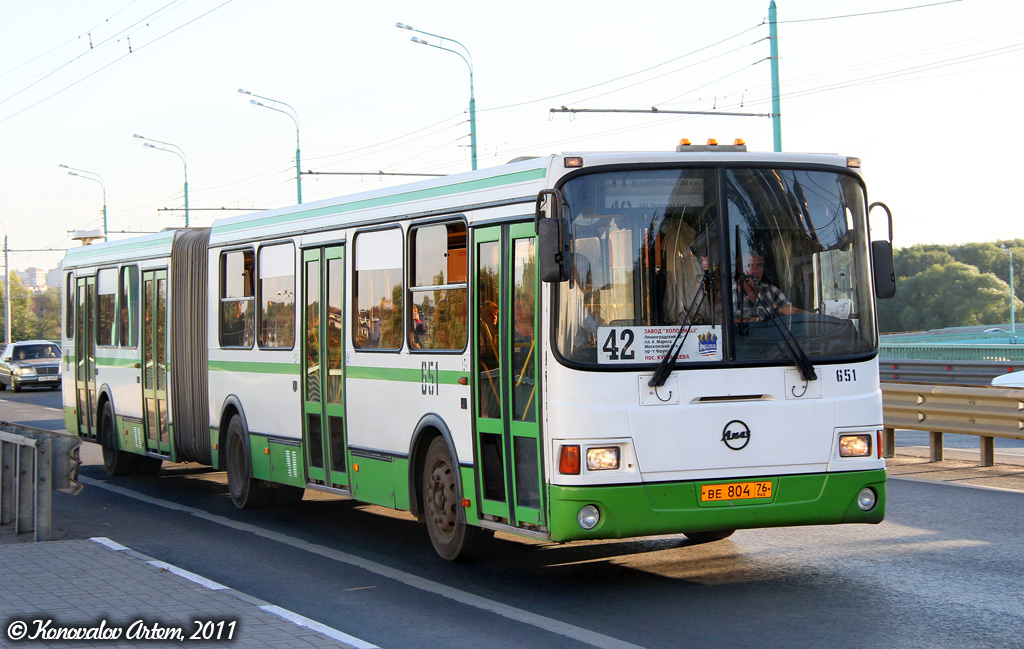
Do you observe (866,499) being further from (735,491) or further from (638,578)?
(638,578)

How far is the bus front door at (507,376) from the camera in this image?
7.91 m

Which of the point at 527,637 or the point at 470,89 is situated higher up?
the point at 470,89

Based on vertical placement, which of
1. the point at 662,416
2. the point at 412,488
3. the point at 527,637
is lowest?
the point at 527,637

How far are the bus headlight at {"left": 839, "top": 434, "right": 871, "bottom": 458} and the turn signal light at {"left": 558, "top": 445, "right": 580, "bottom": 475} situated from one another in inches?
70.4

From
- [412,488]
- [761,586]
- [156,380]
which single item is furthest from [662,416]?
[156,380]

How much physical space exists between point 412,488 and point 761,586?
2.77 meters

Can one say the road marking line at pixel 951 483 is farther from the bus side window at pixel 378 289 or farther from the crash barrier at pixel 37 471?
the crash barrier at pixel 37 471

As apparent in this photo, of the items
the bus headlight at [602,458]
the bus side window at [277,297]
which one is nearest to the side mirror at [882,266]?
the bus headlight at [602,458]

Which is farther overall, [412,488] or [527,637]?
[412,488]

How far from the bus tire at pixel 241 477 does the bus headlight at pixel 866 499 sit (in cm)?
668

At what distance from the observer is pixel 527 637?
689 centimetres

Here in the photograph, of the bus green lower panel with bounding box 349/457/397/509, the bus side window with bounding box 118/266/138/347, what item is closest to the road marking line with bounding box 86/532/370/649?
the bus green lower panel with bounding box 349/457/397/509

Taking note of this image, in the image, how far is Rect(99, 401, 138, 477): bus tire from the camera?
1614 centimetres

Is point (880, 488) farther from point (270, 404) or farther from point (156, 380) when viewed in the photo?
point (156, 380)
